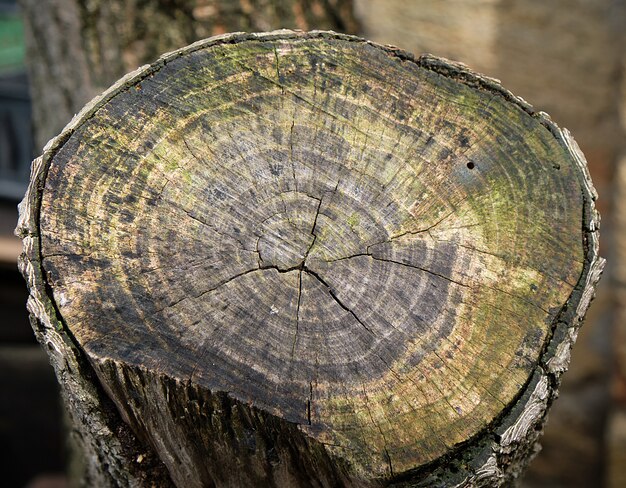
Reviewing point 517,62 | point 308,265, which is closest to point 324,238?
point 308,265

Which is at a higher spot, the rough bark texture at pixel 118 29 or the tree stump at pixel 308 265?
the rough bark texture at pixel 118 29

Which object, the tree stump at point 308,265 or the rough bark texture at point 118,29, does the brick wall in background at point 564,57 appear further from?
the tree stump at point 308,265

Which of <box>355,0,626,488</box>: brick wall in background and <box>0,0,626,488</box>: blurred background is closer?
<box>0,0,626,488</box>: blurred background

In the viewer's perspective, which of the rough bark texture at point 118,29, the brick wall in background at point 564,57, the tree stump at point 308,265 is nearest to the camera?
the tree stump at point 308,265

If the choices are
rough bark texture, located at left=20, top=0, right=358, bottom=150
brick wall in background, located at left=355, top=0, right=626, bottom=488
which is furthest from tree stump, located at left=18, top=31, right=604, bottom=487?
brick wall in background, located at left=355, top=0, right=626, bottom=488

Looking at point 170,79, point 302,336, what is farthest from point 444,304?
point 170,79

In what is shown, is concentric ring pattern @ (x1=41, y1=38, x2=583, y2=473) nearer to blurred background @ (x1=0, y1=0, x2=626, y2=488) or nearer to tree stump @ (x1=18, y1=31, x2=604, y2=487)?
tree stump @ (x1=18, y1=31, x2=604, y2=487)

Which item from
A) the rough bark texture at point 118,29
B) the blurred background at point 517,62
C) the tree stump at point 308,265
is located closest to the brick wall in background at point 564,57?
the blurred background at point 517,62
